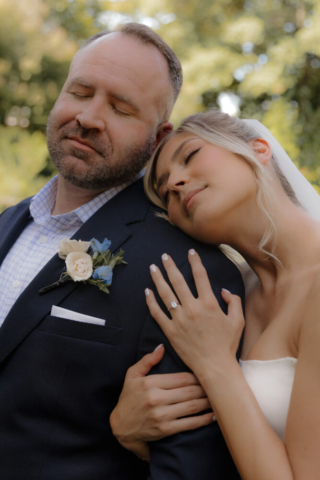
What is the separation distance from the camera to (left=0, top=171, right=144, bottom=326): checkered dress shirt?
79.5 inches

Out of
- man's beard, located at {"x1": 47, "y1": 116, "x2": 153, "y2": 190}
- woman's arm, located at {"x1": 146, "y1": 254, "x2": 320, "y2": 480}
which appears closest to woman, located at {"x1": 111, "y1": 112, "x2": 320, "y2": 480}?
woman's arm, located at {"x1": 146, "y1": 254, "x2": 320, "y2": 480}

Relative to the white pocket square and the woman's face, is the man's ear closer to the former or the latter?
the woman's face

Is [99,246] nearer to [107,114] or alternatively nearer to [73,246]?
[73,246]

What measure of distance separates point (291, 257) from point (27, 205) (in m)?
1.54

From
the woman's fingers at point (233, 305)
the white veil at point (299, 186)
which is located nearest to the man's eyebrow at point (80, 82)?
the white veil at point (299, 186)

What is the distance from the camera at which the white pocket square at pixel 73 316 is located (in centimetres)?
177

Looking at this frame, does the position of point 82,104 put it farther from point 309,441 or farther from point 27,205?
point 309,441

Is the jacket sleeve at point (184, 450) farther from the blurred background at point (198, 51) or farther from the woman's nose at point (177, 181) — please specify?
the blurred background at point (198, 51)

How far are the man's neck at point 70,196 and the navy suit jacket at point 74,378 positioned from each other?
63cm

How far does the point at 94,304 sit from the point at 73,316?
3.9 inches

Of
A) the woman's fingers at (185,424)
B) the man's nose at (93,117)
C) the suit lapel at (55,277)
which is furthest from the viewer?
the man's nose at (93,117)

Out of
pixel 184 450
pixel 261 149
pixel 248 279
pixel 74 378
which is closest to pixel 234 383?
pixel 184 450

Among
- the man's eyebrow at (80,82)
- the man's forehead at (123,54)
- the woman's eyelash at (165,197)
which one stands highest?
the man's forehead at (123,54)

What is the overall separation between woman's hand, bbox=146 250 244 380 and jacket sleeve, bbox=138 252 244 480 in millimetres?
52
